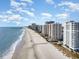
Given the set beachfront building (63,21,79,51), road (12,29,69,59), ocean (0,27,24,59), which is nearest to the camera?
road (12,29,69,59)

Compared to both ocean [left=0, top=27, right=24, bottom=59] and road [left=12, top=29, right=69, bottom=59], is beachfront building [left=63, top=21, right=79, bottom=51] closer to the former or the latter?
road [left=12, top=29, right=69, bottom=59]

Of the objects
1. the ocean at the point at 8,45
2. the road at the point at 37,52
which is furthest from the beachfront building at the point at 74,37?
the ocean at the point at 8,45

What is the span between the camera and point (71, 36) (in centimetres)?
4544

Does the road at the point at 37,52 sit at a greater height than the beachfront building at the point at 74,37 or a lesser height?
lesser

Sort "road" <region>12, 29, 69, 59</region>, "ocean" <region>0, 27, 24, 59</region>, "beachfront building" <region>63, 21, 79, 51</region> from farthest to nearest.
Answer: "beachfront building" <region>63, 21, 79, 51</region>
"ocean" <region>0, 27, 24, 59</region>
"road" <region>12, 29, 69, 59</region>

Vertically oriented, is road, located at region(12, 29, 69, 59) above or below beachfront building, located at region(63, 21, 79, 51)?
below

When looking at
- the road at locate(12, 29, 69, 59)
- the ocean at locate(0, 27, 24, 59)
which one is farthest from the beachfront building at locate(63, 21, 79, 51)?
the ocean at locate(0, 27, 24, 59)

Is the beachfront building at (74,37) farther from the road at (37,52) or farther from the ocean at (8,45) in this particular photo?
the ocean at (8,45)

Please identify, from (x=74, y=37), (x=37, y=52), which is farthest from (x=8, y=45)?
(x=74, y=37)

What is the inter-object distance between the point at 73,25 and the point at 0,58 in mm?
25634

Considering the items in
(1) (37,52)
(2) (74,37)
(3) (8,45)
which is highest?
(2) (74,37)

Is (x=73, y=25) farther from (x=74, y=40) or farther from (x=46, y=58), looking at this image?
(x=46, y=58)

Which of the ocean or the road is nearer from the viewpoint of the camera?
the road

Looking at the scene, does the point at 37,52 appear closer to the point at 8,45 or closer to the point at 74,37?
the point at 8,45
